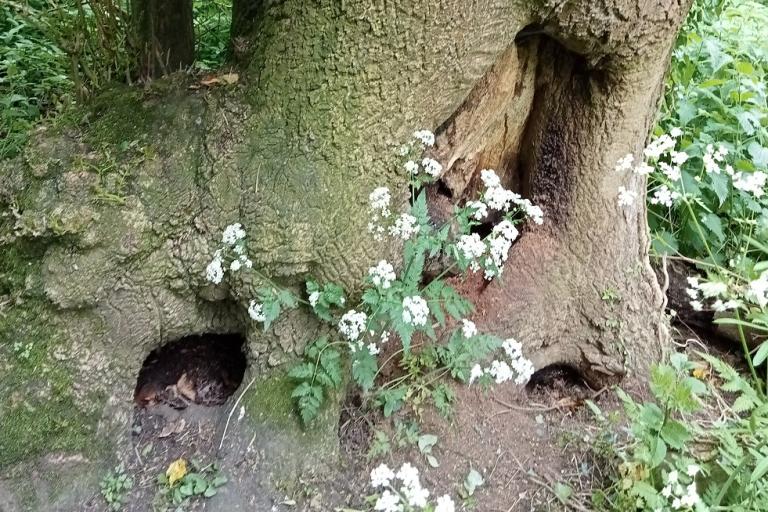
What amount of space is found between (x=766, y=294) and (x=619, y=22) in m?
1.16

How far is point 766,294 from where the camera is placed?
7.88 feet

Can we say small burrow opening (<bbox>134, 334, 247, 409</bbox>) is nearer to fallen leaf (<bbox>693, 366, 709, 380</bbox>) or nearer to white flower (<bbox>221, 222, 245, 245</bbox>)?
white flower (<bbox>221, 222, 245, 245</bbox>)

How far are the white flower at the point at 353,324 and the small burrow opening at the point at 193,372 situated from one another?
0.54 meters

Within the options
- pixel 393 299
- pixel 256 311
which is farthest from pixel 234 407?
pixel 393 299

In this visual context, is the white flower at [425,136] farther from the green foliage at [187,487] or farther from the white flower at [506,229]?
the green foliage at [187,487]

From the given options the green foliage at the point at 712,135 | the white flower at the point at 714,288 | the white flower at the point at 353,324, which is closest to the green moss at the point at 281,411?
the white flower at the point at 353,324

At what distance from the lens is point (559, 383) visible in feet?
9.38

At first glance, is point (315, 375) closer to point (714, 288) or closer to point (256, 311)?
point (256, 311)

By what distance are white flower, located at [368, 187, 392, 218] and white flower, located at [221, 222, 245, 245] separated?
0.42 metres

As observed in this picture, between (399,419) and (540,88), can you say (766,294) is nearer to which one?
(540,88)

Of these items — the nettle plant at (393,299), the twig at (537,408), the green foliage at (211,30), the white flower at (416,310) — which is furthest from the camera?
the green foliage at (211,30)

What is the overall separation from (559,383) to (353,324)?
128 centimetres

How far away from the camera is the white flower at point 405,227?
2004 millimetres

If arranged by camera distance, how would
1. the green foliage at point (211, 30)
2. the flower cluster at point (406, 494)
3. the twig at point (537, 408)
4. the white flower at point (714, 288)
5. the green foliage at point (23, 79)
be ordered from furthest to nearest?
the green foliage at point (211, 30)
the green foliage at point (23, 79)
the twig at point (537, 408)
the white flower at point (714, 288)
the flower cluster at point (406, 494)
